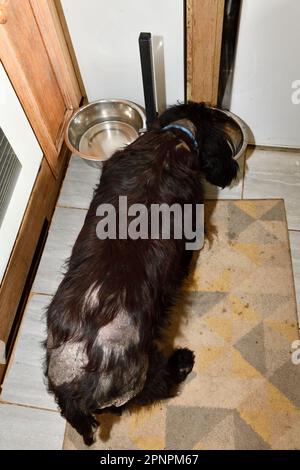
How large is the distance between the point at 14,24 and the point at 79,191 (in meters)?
0.66

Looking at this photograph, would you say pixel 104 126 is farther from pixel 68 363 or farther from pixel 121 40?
pixel 68 363

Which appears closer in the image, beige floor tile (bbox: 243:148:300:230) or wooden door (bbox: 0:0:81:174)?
wooden door (bbox: 0:0:81:174)

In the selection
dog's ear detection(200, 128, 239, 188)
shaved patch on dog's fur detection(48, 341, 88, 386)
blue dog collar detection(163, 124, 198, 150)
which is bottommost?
dog's ear detection(200, 128, 239, 188)

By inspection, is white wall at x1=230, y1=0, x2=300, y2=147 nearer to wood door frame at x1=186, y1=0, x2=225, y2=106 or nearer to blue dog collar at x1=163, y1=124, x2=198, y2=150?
wood door frame at x1=186, y1=0, x2=225, y2=106

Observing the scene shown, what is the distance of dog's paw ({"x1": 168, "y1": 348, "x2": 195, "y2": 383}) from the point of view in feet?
4.26

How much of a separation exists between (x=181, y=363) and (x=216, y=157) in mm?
667

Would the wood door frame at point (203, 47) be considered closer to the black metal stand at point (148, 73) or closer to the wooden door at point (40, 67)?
the black metal stand at point (148, 73)

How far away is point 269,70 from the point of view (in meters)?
1.45

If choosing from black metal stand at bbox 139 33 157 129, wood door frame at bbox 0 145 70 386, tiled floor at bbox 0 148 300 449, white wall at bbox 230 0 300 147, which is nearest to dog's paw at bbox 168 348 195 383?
tiled floor at bbox 0 148 300 449

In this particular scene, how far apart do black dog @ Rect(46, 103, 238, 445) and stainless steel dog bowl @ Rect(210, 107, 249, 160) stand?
0.74ft

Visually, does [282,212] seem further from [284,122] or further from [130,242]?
[130,242]

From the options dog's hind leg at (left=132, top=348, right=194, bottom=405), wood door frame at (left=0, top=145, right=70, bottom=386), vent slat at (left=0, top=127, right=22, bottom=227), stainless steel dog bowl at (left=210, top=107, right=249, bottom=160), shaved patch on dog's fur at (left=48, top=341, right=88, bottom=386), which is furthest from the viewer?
stainless steel dog bowl at (left=210, top=107, right=249, bottom=160)

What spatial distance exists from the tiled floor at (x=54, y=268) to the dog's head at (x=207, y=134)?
341 millimetres

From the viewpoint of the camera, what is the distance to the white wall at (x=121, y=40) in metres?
1.38
